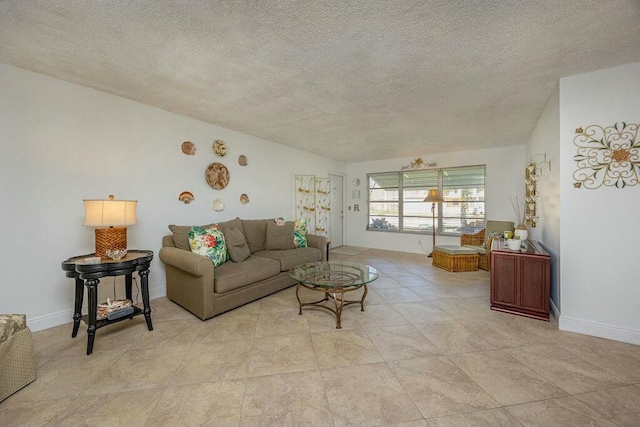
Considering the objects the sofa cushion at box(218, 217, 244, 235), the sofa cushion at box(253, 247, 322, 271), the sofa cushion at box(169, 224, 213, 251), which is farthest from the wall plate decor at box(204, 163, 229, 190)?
the sofa cushion at box(253, 247, 322, 271)

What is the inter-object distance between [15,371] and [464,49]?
12.2 ft

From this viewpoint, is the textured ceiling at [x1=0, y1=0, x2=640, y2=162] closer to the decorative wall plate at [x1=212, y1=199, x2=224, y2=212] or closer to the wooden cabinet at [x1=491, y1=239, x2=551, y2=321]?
the decorative wall plate at [x1=212, y1=199, x2=224, y2=212]

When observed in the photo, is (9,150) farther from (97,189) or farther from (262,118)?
(262,118)

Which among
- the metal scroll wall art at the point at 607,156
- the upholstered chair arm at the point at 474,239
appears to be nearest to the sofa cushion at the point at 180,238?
the metal scroll wall art at the point at 607,156

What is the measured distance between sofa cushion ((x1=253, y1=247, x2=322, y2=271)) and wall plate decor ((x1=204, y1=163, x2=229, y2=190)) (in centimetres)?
118

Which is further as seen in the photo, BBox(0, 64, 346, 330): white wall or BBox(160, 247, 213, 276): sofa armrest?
BBox(160, 247, 213, 276): sofa armrest

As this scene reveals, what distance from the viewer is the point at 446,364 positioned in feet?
6.01

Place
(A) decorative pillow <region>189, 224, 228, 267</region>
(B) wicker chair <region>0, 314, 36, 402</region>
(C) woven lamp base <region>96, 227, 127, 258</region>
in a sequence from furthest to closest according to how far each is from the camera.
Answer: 1. (A) decorative pillow <region>189, 224, 228, 267</region>
2. (C) woven lamp base <region>96, 227, 127, 258</region>
3. (B) wicker chair <region>0, 314, 36, 402</region>

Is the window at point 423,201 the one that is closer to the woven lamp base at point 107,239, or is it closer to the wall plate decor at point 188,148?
the wall plate decor at point 188,148

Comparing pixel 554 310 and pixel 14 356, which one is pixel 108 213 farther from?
pixel 554 310

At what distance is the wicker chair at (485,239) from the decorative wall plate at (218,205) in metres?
4.32

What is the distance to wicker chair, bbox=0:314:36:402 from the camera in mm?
1515

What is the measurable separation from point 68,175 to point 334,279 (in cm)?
283

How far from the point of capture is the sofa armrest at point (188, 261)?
2.48 metres
